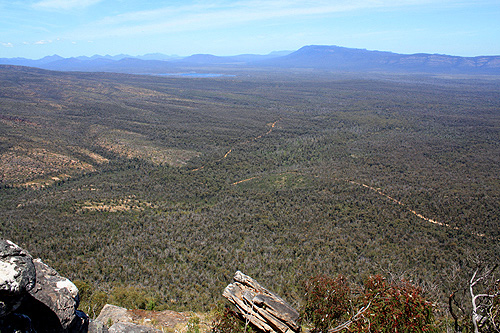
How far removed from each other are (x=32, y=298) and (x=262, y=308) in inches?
208

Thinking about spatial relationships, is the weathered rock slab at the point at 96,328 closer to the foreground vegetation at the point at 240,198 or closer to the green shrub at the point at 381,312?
the green shrub at the point at 381,312

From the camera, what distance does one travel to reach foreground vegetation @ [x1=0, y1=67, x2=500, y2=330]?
18.6m

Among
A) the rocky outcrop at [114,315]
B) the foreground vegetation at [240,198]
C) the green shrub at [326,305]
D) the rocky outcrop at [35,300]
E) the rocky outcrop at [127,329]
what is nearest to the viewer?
the rocky outcrop at [35,300]

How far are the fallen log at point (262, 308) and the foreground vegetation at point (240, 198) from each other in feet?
13.4

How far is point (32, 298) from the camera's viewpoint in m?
5.47

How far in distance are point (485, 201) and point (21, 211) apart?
140ft

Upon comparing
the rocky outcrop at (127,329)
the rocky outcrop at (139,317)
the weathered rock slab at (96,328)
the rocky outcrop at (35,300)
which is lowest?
the rocky outcrop at (139,317)

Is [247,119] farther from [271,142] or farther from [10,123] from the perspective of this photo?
[10,123]

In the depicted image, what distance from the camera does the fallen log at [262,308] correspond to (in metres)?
7.64

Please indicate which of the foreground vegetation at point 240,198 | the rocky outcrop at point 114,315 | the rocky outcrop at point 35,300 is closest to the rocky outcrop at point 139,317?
the rocky outcrop at point 114,315

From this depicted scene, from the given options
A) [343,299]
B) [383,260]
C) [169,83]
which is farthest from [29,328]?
[169,83]

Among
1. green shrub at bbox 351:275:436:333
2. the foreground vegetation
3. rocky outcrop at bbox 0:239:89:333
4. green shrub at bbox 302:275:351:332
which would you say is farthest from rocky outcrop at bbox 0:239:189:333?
the foreground vegetation

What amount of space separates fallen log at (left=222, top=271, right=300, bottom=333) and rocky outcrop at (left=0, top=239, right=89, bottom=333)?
12.5 ft

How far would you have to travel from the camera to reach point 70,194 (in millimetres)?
30234
